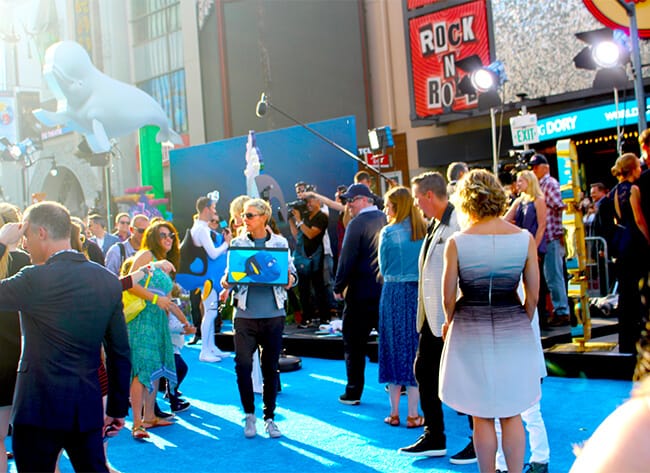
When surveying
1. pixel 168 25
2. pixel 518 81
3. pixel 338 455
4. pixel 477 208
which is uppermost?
Answer: pixel 168 25

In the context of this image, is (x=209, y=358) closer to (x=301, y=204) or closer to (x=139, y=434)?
(x=301, y=204)

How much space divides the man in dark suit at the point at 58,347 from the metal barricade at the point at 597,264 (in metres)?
9.09

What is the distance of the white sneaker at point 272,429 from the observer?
6.02 metres

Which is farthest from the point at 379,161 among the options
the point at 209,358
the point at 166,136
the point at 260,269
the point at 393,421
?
the point at 166,136

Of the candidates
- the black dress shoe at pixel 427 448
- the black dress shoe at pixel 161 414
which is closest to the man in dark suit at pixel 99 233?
the black dress shoe at pixel 161 414

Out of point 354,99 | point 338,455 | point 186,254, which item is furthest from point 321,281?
point 354,99

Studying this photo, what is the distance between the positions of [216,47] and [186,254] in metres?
18.2

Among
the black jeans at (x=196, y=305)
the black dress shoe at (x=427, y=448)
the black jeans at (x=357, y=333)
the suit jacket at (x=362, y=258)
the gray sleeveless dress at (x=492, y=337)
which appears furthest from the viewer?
the black jeans at (x=196, y=305)

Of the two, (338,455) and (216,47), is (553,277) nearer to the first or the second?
(338,455)

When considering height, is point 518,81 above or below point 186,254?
above

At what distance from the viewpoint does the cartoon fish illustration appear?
19.9 feet

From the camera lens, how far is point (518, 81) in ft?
53.5

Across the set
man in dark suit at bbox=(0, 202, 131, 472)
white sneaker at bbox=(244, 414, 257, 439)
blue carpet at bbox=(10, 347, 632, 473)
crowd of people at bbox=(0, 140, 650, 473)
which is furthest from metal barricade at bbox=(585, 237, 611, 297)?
man in dark suit at bbox=(0, 202, 131, 472)

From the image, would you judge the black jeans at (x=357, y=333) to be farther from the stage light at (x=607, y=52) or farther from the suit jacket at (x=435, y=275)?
the stage light at (x=607, y=52)
